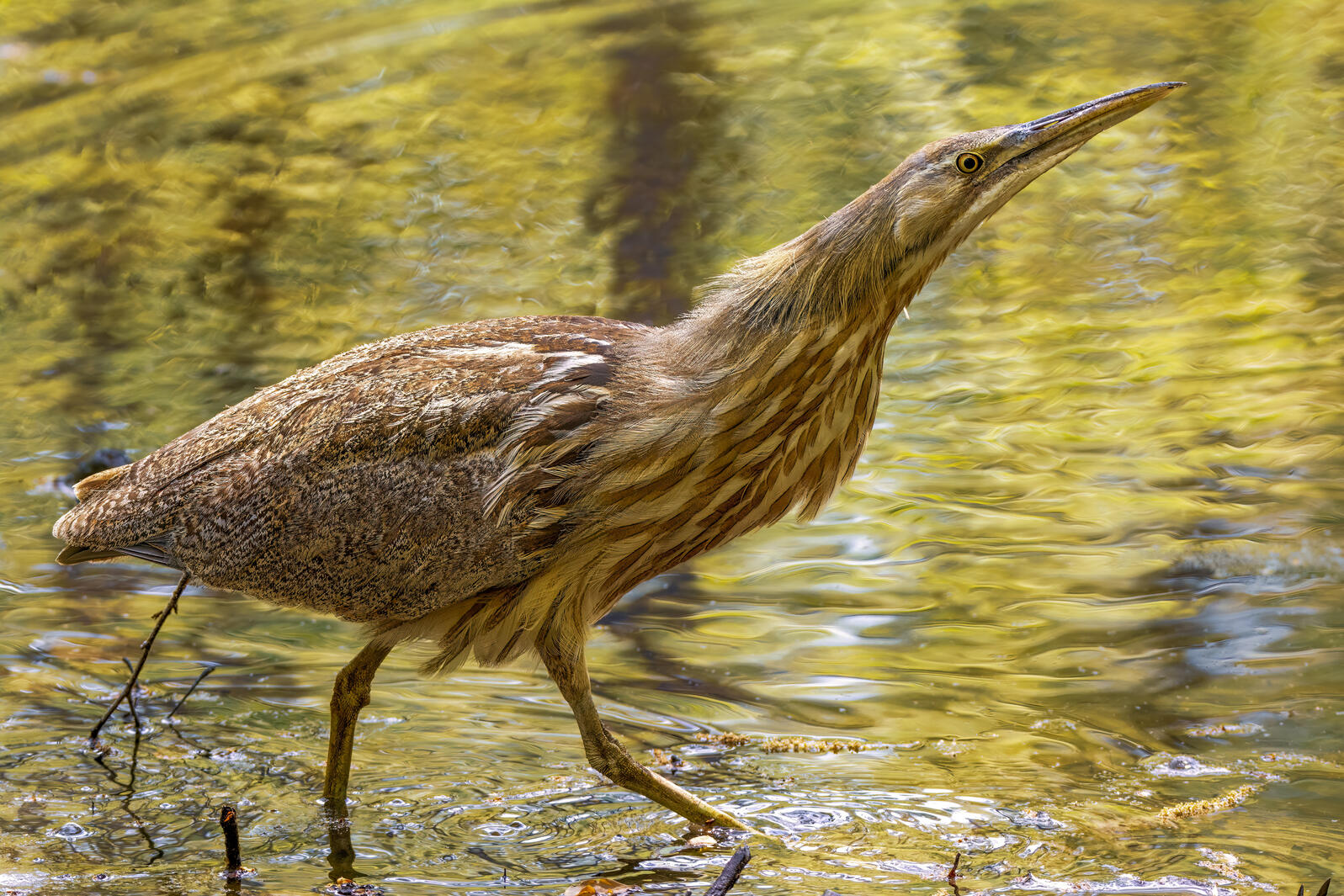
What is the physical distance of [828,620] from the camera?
17.1 feet

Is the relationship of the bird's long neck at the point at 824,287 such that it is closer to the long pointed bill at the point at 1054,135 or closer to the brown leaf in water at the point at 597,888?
the long pointed bill at the point at 1054,135

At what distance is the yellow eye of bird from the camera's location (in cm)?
327

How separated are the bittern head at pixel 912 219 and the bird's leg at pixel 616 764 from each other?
92 centimetres

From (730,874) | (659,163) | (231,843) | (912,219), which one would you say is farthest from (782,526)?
(659,163)

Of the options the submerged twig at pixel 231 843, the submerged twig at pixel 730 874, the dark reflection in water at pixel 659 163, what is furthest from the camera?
the dark reflection in water at pixel 659 163

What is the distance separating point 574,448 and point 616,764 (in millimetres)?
778

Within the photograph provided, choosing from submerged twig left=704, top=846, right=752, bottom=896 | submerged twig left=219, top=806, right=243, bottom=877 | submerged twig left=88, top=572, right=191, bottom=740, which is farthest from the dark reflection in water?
submerged twig left=704, top=846, right=752, bottom=896

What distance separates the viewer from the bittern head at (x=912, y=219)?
326 cm

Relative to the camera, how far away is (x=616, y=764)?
3637 mm

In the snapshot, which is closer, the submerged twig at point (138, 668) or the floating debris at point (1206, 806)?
the floating debris at point (1206, 806)

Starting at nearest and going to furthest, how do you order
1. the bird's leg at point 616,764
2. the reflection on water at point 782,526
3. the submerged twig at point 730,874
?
1. the submerged twig at point 730,874
2. the bird's leg at point 616,764
3. the reflection on water at point 782,526

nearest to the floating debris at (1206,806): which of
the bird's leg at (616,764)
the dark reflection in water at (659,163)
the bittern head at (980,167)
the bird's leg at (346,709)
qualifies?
the bird's leg at (616,764)

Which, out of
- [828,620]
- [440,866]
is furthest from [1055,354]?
[440,866]

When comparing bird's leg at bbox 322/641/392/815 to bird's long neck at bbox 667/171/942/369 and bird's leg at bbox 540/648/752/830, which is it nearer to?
bird's leg at bbox 540/648/752/830
